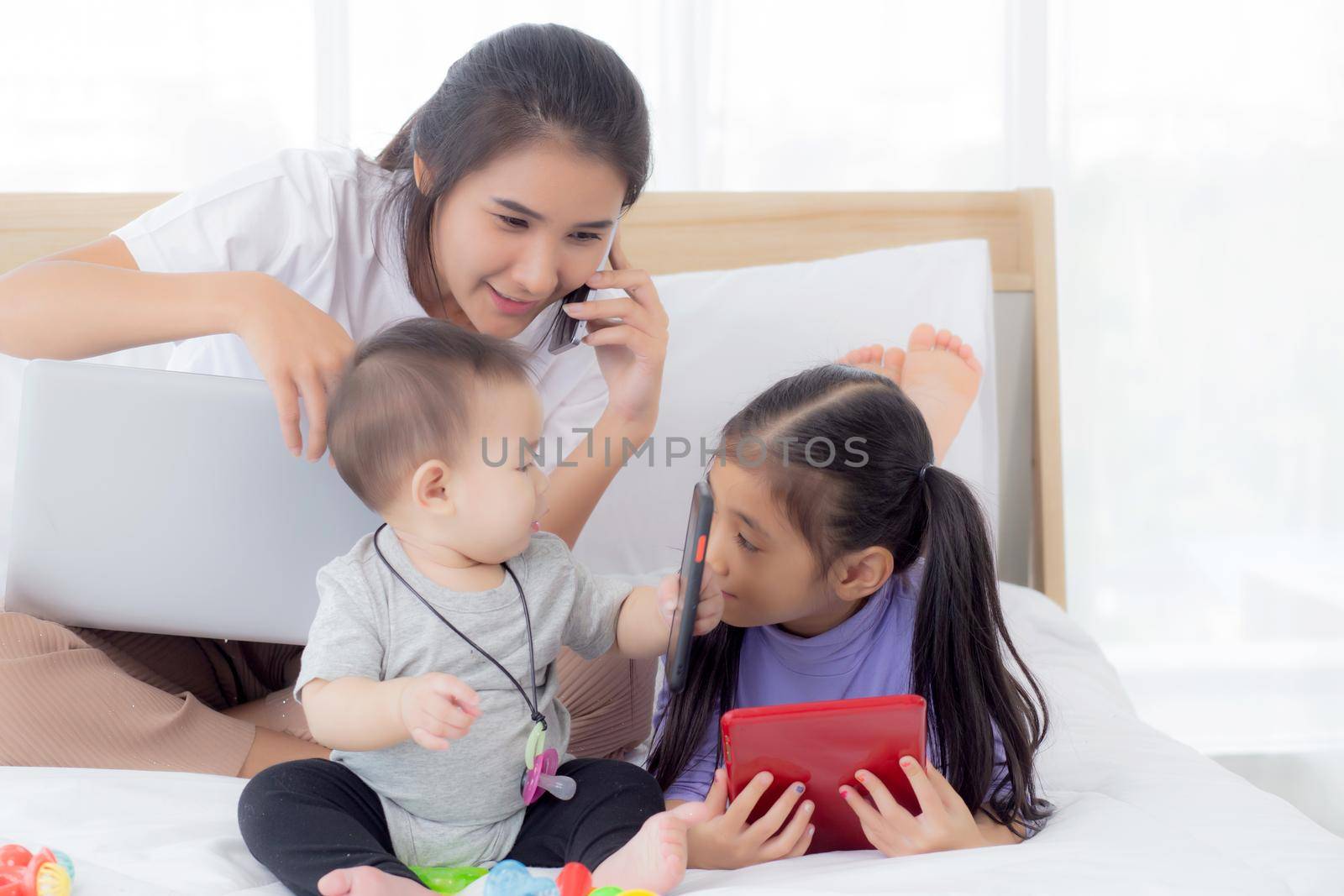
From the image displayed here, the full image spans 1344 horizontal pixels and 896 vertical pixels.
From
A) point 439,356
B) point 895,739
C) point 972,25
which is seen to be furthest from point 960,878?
point 972,25

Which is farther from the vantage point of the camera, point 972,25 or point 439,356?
point 972,25

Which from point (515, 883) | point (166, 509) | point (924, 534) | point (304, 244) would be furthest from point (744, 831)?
point (304, 244)

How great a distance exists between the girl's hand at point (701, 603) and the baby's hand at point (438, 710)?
0.65 ft

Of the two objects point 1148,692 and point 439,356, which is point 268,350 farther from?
point 1148,692

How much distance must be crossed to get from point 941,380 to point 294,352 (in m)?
0.89

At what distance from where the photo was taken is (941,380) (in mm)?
1487

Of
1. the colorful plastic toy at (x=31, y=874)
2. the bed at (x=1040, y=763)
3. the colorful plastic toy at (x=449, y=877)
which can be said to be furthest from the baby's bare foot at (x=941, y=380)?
the colorful plastic toy at (x=31, y=874)

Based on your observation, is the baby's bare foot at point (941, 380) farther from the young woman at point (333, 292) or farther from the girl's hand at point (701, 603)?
the girl's hand at point (701, 603)

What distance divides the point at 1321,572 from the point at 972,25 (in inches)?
40.2

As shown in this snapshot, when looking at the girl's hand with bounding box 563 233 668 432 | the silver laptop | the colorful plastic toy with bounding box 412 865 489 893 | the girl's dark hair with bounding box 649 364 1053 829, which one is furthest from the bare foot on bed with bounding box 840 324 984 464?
the colorful plastic toy with bounding box 412 865 489 893

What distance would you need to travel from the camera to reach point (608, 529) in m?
1.50

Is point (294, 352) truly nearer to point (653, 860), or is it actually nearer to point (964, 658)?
point (653, 860)

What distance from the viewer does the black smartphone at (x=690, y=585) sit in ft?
2.47

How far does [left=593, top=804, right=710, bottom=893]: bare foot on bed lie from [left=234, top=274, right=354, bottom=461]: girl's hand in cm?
42
